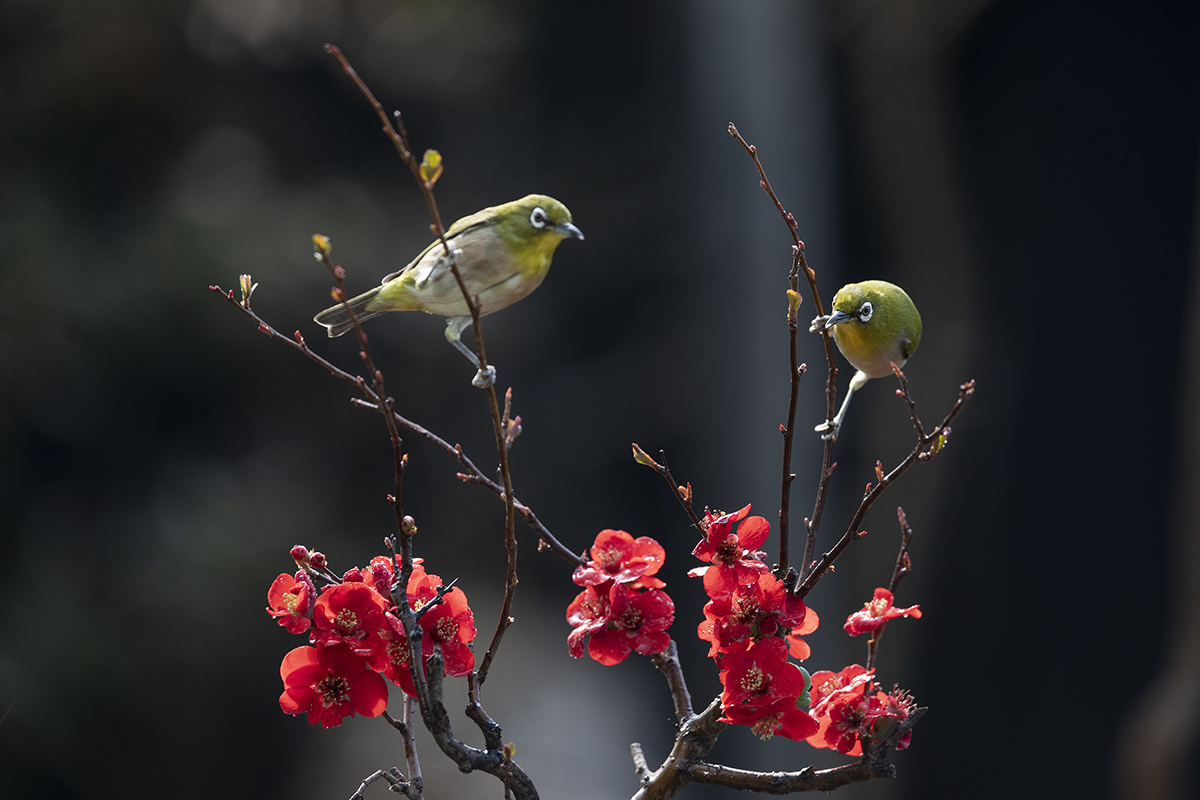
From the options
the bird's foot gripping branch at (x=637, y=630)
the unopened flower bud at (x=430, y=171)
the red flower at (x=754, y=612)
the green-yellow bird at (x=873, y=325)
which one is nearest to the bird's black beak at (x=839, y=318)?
the green-yellow bird at (x=873, y=325)

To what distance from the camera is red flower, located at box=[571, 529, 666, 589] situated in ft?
1.37

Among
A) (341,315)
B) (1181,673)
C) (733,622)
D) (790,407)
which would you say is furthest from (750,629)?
(1181,673)

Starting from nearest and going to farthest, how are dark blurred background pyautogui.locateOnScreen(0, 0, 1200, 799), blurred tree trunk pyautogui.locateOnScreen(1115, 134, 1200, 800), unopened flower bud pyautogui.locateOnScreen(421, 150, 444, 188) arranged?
unopened flower bud pyautogui.locateOnScreen(421, 150, 444, 188) < blurred tree trunk pyautogui.locateOnScreen(1115, 134, 1200, 800) < dark blurred background pyautogui.locateOnScreen(0, 0, 1200, 799)

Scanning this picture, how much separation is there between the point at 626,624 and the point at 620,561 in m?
0.03

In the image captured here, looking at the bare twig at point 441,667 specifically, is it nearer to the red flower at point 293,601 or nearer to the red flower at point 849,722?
the red flower at point 293,601

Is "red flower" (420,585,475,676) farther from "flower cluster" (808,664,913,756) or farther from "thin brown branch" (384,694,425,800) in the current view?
"flower cluster" (808,664,913,756)

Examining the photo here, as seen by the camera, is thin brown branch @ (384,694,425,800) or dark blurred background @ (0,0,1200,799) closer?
thin brown branch @ (384,694,425,800)

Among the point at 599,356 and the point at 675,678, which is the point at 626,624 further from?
the point at 599,356

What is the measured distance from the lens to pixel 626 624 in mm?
422

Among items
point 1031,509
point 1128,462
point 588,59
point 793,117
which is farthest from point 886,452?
point 588,59

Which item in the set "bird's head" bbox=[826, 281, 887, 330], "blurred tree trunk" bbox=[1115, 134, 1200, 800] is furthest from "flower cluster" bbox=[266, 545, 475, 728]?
"blurred tree trunk" bbox=[1115, 134, 1200, 800]

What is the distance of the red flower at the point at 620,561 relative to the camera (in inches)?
16.4

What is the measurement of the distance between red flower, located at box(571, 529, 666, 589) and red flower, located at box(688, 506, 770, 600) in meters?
0.02

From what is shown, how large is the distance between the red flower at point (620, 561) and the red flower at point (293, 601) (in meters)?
0.14
